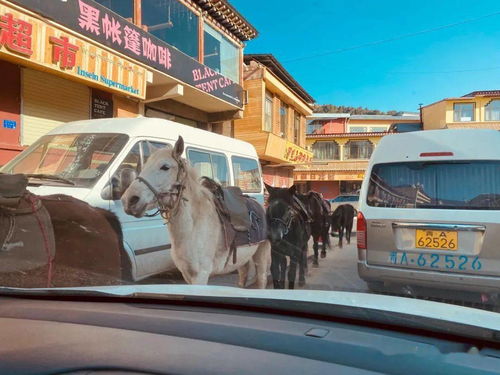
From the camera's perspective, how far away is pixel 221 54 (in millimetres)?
14656

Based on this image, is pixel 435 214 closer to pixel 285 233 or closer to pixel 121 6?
pixel 285 233

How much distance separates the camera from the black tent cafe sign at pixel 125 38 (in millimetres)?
7551

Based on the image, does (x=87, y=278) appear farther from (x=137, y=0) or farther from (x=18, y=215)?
(x=137, y=0)

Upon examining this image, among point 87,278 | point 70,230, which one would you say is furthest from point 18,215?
point 87,278

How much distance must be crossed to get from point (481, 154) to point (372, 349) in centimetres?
363

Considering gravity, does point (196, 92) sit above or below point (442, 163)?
above

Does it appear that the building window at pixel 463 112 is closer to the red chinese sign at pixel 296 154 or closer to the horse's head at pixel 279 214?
the red chinese sign at pixel 296 154

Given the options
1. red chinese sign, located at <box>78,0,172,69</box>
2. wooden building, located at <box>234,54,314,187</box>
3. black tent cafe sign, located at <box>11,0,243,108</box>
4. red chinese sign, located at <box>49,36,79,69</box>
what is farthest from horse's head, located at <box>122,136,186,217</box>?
wooden building, located at <box>234,54,314,187</box>

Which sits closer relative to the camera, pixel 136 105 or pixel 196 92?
pixel 136 105

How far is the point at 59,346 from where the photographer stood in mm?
1190

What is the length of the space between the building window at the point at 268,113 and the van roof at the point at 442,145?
13.2 meters

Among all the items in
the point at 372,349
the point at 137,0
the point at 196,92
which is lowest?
the point at 372,349

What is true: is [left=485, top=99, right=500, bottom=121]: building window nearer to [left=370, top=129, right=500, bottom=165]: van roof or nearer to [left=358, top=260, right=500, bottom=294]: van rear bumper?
[left=370, top=129, right=500, bottom=165]: van roof

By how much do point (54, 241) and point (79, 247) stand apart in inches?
11.9
